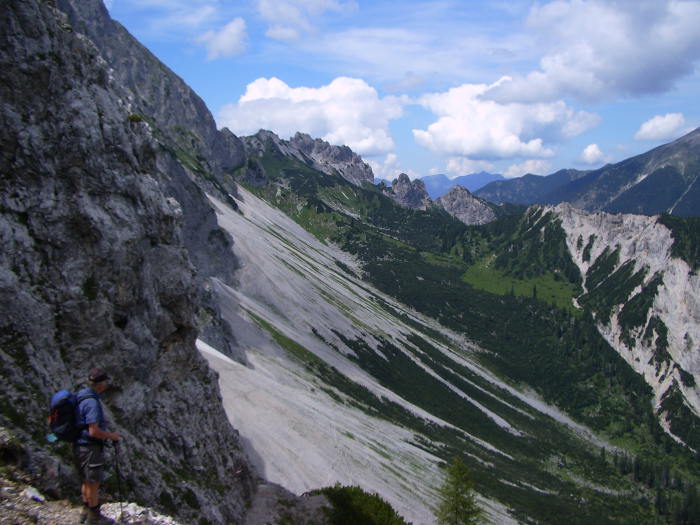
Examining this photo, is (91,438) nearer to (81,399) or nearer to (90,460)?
(90,460)

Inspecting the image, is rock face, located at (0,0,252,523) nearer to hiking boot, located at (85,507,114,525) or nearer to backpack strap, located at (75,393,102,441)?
hiking boot, located at (85,507,114,525)

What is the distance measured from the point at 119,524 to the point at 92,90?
2348 cm

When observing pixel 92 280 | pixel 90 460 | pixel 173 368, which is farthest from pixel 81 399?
pixel 173 368

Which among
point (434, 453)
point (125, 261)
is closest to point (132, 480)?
point (125, 261)

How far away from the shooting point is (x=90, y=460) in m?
13.4

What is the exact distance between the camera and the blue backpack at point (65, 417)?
507 inches

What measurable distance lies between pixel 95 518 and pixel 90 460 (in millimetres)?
1924

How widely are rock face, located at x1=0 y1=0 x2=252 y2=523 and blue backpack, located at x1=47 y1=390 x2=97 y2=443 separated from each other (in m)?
3.35

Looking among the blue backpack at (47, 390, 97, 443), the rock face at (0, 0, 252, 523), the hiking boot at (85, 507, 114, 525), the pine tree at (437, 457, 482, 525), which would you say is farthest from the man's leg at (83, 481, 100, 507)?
the pine tree at (437, 457, 482, 525)

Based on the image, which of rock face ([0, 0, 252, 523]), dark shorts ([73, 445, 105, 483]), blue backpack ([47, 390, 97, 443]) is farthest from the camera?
rock face ([0, 0, 252, 523])

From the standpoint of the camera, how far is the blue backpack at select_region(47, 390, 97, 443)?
12875 mm

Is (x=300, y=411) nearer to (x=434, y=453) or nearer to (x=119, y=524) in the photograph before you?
(x=434, y=453)

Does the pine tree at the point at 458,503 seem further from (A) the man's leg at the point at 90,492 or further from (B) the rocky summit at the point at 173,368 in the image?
(A) the man's leg at the point at 90,492

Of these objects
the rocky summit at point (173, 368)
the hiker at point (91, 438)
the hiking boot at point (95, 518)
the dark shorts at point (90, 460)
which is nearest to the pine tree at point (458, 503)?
the rocky summit at point (173, 368)
